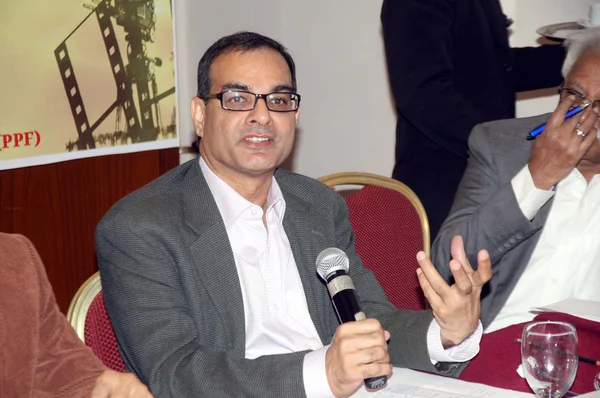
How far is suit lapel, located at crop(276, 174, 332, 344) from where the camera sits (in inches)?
82.1

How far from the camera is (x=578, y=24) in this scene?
336cm

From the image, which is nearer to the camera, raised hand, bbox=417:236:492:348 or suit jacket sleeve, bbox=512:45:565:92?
raised hand, bbox=417:236:492:348

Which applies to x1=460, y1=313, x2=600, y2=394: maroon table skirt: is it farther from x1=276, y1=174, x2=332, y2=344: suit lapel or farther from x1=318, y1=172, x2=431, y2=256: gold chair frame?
x1=318, y1=172, x2=431, y2=256: gold chair frame

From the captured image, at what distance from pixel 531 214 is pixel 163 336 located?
1.13m

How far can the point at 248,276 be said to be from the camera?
201cm

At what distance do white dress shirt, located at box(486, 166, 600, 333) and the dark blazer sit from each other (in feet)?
1.79

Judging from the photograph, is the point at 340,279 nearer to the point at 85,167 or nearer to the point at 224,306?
the point at 224,306

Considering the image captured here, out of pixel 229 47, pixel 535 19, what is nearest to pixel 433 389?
pixel 229 47

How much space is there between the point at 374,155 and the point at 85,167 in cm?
206

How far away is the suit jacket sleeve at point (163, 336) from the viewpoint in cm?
168

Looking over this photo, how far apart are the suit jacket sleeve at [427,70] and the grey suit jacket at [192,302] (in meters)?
0.97

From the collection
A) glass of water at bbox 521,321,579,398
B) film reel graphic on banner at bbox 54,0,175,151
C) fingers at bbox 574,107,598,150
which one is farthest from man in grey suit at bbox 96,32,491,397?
film reel graphic on banner at bbox 54,0,175,151

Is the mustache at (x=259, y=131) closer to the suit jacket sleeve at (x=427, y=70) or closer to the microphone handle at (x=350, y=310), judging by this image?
the microphone handle at (x=350, y=310)

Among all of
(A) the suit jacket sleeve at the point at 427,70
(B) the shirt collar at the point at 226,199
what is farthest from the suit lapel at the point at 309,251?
(A) the suit jacket sleeve at the point at 427,70
